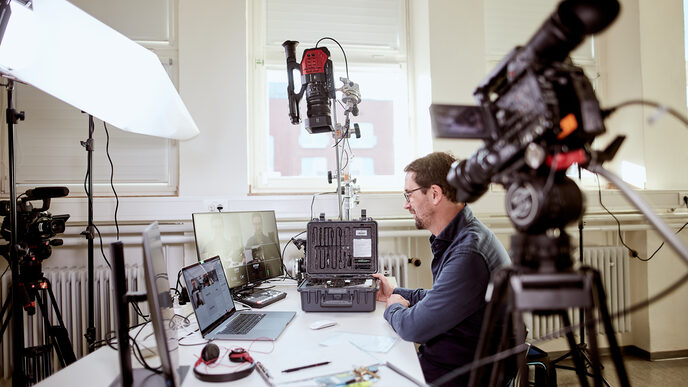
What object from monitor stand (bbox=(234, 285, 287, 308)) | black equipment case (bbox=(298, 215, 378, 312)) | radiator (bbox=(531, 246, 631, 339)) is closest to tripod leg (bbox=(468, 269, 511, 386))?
black equipment case (bbox=(298, 215, 378, 312))

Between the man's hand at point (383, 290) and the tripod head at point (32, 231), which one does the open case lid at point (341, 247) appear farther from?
the tripod head at point (32, 231)

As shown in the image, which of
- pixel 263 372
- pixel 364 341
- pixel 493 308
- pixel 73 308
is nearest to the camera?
pixel 493 308

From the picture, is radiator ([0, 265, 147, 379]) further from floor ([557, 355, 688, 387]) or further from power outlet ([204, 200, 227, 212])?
floor ([557, 355, 688, 387])

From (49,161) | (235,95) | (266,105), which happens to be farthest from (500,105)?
(49,161)

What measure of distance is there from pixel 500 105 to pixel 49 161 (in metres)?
2.80

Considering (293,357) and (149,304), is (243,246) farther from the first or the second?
(149,304)

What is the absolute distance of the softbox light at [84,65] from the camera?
1289 millimetres

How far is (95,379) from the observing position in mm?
1006

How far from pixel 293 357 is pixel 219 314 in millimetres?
410

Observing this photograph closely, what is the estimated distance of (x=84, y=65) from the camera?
1.45 metres

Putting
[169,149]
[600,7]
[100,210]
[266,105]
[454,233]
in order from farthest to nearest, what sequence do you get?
1. [266,105]
2. [169,149]
3. [100,210]
4. [454,233]
5. [600,7]

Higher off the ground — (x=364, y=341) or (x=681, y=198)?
(x=681, y=198)

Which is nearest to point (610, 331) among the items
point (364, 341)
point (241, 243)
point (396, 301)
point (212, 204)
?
point (364, 341)

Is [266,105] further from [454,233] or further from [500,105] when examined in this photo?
[500,105]
